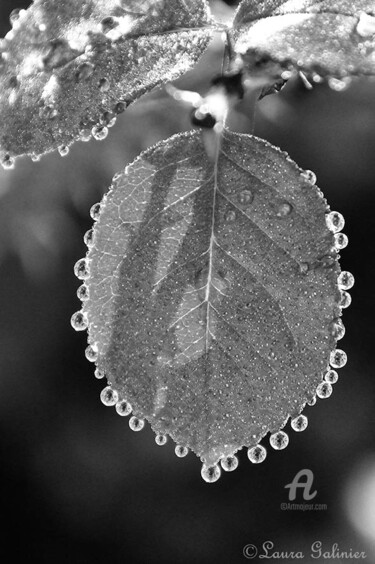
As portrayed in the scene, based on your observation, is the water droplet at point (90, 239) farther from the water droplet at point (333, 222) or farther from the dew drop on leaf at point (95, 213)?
the water droplet at point (333, 222)

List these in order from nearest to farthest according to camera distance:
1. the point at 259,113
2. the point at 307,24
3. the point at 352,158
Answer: the point at 307,24 → the point at 259,113 → the point at 352,158

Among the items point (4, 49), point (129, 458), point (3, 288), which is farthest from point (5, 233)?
point (4, 49)

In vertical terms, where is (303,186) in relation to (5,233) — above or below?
below

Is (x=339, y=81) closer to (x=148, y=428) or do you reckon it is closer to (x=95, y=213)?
(x=95, y=213)

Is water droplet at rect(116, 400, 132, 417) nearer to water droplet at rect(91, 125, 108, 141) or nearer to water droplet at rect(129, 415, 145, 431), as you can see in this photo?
water droplet at rect(129, 415, 145, 431)

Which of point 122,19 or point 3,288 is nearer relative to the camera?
point 122,19

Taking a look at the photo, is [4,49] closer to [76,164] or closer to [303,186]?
[303,186]
